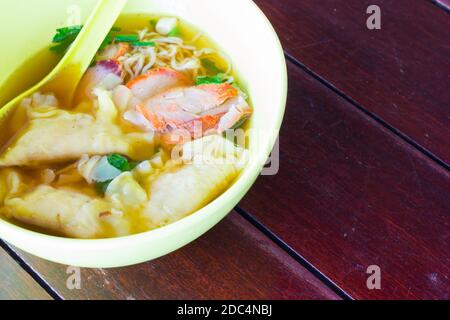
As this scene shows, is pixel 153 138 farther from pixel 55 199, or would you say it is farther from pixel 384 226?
Result: pixel 384 226

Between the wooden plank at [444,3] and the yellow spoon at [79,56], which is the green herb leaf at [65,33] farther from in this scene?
the wooden plank at [444,3]

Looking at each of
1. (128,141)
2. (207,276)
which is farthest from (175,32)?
(207,276)

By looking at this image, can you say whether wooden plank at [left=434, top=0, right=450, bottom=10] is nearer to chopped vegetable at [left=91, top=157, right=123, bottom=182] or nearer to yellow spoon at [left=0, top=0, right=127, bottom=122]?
yellow spoon at [left=0, top=0, right=127, bottom=122]

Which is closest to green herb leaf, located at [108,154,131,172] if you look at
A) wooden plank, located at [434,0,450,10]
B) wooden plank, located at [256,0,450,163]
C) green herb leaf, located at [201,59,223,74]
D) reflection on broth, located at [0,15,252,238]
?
reflection on broth, located at [0,15,252,238]

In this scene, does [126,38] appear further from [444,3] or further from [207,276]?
[444,3]

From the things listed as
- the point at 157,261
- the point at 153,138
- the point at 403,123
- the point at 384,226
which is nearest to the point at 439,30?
the point at 403,123

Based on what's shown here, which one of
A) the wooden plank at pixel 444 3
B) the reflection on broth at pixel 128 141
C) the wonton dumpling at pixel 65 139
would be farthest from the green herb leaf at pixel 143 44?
the wooden plank at pixel 444 3
